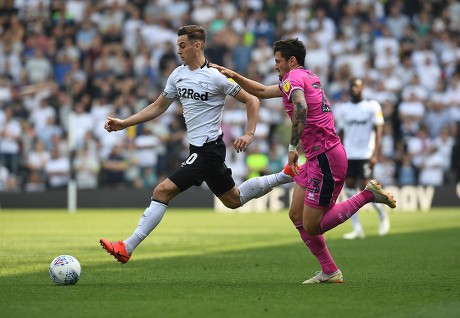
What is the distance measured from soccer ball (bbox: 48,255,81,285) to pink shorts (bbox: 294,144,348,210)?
2398 mm

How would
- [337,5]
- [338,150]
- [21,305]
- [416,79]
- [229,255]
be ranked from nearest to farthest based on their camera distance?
[21,305]
[338,150]
[229,255]
[416,79]
[337,5]

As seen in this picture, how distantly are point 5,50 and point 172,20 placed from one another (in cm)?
515

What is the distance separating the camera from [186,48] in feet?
34.6

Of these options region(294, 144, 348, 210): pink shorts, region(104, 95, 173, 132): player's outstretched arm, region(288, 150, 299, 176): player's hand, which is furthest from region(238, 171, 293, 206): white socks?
region(288, 150, 299, 176): player's hand

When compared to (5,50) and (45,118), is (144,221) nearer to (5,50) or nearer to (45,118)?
(45,118)

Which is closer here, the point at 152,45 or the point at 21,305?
the point at 21,305

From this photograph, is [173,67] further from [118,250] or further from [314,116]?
[314,116]

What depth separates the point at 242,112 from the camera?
2761cm

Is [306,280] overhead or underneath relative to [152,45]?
underneath

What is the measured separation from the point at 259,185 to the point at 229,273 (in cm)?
104

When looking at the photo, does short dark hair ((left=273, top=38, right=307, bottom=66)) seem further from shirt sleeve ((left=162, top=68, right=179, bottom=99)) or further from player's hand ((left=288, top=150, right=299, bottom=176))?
shirt sleeve ((left=162, top=68, right=179, bottom=99))

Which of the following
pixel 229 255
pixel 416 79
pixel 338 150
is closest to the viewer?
pixel 338 150

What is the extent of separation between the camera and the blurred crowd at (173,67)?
26.7 meters

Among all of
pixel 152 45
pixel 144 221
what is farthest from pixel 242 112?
pixel 144 221
